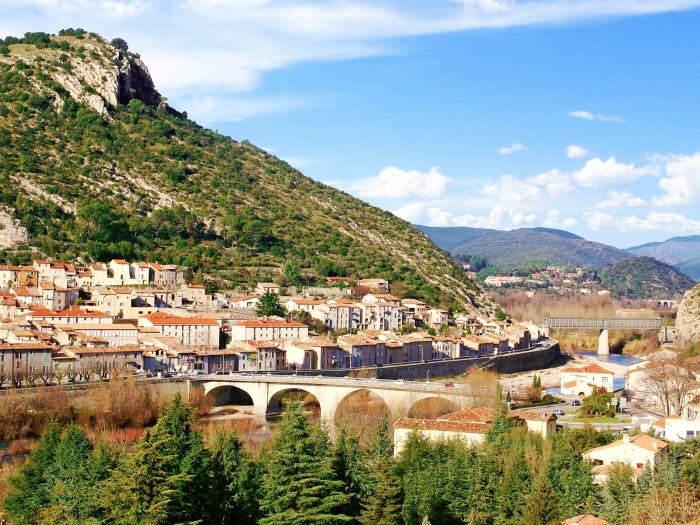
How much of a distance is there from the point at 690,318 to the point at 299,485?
2694 inches

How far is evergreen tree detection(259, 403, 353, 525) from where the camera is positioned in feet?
78.6

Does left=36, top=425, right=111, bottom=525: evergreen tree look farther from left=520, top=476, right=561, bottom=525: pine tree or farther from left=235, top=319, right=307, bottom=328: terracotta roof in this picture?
left=235, top=319, right=307, bottom=328: terracotta roof

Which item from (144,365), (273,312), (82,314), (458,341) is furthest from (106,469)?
(458,341)

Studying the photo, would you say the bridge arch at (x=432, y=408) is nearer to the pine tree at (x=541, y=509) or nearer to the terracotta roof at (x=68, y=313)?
the pine tree at (x=541, y=509)

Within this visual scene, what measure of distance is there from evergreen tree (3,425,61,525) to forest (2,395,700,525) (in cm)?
4

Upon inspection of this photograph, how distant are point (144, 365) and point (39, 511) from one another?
27.9 meters

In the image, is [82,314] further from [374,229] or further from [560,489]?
[374,229]

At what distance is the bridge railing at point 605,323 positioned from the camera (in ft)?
353

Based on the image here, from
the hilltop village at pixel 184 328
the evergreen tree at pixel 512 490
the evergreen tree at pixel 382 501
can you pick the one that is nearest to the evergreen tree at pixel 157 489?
the evergreen tree at pixel 382 501

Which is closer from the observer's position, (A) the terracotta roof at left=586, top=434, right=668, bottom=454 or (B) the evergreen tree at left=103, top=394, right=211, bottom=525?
(B) the evergreen tree at left=103, top=394, right=211, bottom=525

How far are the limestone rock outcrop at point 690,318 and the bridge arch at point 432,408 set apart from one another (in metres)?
37.5

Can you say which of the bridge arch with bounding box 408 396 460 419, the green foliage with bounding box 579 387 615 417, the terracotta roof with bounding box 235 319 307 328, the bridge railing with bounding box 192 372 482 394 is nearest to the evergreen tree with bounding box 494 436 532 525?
the bridge arch with bounding box 408 396 460 419

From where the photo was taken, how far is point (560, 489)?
97.2 ft

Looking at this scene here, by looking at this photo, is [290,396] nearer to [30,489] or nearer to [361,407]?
[361,407]
